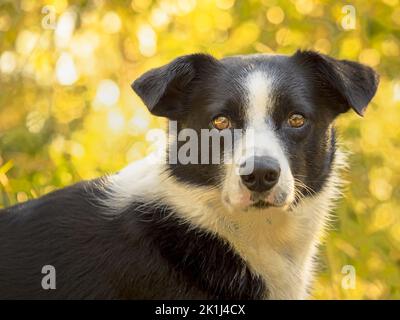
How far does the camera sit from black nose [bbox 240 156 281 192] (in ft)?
11.1

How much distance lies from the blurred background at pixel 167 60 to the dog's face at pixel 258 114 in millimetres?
2061

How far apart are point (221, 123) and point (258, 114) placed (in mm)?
165

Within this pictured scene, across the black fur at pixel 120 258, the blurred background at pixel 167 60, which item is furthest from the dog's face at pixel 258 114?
the blurred background at pixel 167 60

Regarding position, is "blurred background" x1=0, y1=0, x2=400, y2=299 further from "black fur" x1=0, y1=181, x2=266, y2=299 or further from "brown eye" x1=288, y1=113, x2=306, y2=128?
"brown eye" x1=288, y1=113, x2=306, y2=128

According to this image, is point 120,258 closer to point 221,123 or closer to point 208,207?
point 208,207

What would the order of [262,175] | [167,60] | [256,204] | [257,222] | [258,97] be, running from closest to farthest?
[262,175]
[256,204]
[258,97]
[257,222]
[167,60]

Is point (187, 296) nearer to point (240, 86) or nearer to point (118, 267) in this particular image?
Result: point (118, 267)

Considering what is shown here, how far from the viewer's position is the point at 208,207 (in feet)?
12.4

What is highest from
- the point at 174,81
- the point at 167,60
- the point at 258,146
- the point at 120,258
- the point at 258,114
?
the point at 167,60

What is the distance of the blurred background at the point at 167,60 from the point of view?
236 inches

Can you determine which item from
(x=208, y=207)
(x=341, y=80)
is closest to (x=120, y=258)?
(x=208, y=207)

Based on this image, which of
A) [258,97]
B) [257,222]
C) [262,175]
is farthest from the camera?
[257,222]

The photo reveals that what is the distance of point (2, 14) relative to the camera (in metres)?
6.36
